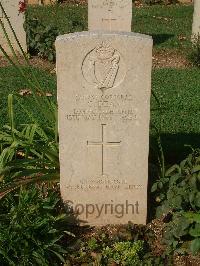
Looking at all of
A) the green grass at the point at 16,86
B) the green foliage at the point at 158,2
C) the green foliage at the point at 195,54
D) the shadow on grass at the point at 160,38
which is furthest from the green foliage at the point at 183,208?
the green foliage at the point at 158,2

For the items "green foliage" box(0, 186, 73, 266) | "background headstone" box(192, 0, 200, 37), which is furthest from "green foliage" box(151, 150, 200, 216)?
"background headstone" box(192, 0, 200, 37)

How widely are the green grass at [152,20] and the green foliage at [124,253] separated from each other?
6148mm

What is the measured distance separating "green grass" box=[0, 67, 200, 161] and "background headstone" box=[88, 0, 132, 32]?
3.22 feet

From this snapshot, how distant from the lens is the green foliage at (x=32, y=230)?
332 cm

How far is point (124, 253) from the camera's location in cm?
346

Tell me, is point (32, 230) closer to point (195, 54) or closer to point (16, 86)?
point (16, 86)

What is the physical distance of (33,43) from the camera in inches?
329

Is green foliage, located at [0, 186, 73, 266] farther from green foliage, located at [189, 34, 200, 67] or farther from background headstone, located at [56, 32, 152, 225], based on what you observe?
green foliage, located at [189, 34, 200, 67]

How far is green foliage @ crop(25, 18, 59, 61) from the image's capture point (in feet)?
26.9

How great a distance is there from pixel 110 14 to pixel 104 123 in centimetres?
494

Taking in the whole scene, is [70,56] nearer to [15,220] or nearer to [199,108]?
[15,220]

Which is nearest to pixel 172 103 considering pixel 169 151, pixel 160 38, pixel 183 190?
pixel 169 151

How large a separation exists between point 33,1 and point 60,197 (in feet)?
32.9

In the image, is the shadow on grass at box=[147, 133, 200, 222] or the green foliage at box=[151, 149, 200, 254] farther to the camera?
the shadow on grass at box=[147, 133, 200, 222]
